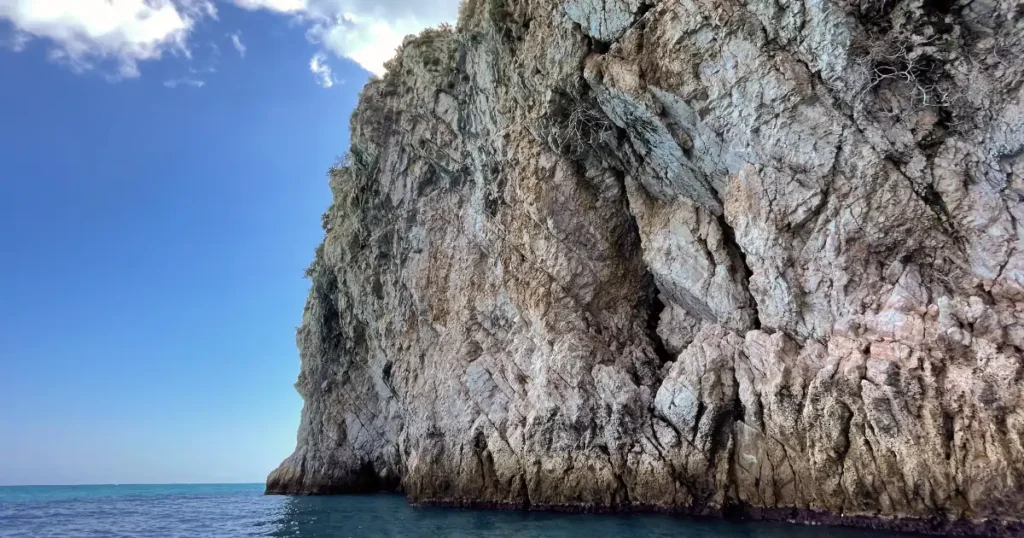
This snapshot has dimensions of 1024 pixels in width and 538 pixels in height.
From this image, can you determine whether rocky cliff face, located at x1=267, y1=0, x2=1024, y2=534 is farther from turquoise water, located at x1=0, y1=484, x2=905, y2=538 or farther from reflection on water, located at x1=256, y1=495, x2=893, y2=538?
turquoise water, located at x1=0, y1=484, x2=905, y2=538

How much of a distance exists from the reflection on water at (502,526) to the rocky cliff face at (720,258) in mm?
1049

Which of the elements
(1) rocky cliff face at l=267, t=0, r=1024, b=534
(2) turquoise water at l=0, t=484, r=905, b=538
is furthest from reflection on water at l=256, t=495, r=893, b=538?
(1) rocky cliff face at l=267, t=0, r=1024, b=534

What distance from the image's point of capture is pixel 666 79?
14867 mm

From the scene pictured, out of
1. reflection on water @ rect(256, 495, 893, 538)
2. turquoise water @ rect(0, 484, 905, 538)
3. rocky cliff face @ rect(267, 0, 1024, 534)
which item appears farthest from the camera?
turquoise water @ rect(0, 484, 905, 538)

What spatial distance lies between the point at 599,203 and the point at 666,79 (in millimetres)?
5256

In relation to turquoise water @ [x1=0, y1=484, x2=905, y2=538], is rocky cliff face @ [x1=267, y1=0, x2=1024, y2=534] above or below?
above

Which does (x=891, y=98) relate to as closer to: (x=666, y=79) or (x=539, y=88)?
(x=666, y=79)

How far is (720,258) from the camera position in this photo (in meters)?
16.0

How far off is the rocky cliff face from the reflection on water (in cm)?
105

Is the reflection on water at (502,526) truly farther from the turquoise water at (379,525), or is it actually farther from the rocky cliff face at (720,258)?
the rocky cliff face at (720,258)

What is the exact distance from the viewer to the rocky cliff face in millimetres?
11445

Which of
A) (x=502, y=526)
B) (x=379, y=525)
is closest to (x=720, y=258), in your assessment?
(x=502, y=526)

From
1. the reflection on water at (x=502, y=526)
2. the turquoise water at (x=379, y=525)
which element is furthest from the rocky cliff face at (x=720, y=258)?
the turquoise water at (x=379, y=525)

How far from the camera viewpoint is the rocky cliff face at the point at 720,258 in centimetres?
1145
